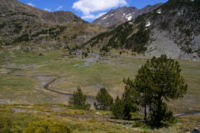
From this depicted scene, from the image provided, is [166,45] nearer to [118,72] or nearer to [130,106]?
[118,72]

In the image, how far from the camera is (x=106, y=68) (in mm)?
142875

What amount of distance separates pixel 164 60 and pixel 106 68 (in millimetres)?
114265

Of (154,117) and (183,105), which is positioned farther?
(183,105)

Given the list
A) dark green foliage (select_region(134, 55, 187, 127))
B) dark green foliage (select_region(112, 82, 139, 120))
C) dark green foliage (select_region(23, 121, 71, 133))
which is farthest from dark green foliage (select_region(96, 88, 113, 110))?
dark green foliage (select_region(23, 121, 71, 133))

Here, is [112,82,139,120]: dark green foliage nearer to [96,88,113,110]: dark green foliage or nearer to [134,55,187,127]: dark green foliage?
[134,55,187,127]: dark green foliage

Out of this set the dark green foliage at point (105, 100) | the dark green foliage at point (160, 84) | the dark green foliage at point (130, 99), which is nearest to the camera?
the dark green foliage at point (160, 84)

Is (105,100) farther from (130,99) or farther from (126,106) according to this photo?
(130,99)

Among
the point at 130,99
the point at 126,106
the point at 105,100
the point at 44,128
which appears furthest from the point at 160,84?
the point at 105,100

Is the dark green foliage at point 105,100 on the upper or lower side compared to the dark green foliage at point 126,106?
lower

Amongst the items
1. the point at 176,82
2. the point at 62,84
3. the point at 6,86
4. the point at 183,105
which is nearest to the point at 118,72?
the point at 62,84

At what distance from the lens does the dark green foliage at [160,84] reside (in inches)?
1083

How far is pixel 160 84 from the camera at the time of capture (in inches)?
1105

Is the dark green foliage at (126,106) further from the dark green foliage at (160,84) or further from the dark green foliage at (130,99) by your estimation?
the dark green foliage at (160,84)

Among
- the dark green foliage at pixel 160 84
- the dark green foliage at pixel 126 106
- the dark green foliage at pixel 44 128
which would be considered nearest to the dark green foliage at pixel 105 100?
the dark green foliage at pixel 126 106
